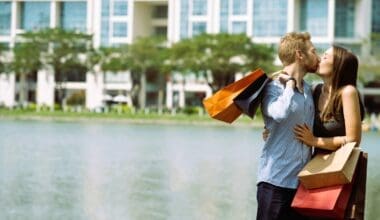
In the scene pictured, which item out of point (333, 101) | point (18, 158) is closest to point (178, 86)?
point (18, 158)

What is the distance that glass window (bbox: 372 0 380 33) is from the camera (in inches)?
3068

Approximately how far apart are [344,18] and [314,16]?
2836mm

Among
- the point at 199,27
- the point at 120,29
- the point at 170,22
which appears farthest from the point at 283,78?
the point at 120,29

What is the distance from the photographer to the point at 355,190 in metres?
4.43

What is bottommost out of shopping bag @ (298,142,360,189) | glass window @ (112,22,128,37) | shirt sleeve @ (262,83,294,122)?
shopping bag @ (298,142,360,189)

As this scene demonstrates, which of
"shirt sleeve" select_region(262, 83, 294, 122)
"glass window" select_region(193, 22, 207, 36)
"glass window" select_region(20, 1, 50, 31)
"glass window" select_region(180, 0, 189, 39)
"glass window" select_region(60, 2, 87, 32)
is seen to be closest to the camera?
"shirt sleeve" select_region(262, 83, 294, 122)

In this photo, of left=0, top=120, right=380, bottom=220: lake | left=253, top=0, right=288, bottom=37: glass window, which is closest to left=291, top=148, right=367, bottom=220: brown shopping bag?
left=0, top=120, right=380, bottom=220: lake

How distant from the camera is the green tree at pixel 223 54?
59.9 m

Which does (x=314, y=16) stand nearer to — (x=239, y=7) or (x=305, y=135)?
(x=239, y=7)

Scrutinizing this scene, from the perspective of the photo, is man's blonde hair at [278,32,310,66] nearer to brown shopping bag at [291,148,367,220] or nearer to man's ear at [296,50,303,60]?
man's ear at [296,50,303,60]

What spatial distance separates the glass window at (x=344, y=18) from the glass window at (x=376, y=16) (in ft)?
7.51

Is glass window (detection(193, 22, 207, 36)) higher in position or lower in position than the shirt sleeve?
higher

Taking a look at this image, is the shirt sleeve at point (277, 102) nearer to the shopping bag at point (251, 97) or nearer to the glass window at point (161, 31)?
the shopping bag at point (251, 97)

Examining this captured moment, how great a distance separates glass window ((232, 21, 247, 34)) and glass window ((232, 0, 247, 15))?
966mm
